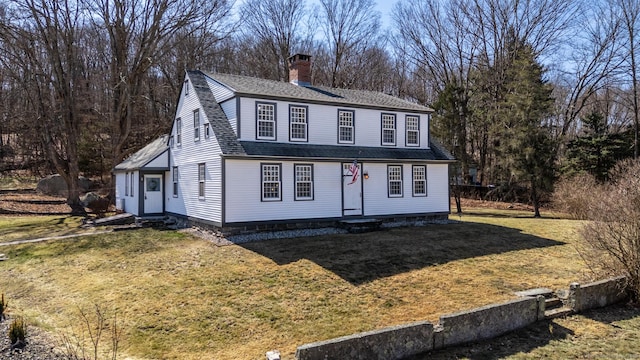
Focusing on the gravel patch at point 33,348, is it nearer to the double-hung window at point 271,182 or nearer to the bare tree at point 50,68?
the double-hung window at point 271,182

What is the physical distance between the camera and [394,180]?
65.1ft

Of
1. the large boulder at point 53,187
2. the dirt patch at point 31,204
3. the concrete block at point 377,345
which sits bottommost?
the concrete block at point 377,345

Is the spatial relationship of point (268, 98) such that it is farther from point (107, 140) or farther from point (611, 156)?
point (611, 156)

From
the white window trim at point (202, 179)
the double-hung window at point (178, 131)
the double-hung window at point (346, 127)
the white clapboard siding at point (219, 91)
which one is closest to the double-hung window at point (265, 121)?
the white clapboard siding at point (219, 91)

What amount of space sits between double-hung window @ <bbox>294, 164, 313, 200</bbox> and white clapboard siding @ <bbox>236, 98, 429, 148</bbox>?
1.42m

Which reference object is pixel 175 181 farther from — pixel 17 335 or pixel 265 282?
pixel 17 335

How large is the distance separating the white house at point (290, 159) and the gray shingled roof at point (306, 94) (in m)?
0.06

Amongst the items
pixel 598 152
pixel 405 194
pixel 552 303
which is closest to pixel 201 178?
pixel 405 194

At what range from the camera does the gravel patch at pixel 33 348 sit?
693 centimetres

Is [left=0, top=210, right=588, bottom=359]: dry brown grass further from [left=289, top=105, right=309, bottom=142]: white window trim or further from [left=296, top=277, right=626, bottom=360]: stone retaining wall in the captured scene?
[left=289, top=105, right=309, bottom=142]: white window trim

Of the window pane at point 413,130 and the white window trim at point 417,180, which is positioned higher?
the window pane at point 413,130

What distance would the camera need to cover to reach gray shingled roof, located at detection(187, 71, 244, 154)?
16.1m

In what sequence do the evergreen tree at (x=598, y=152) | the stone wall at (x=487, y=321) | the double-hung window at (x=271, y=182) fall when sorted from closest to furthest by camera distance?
the stone wall at (x=487, y=321) < the double-hung window at (x=271, y=182) < the evergreen tree at (x=598, y=152)

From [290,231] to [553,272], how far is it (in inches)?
375
